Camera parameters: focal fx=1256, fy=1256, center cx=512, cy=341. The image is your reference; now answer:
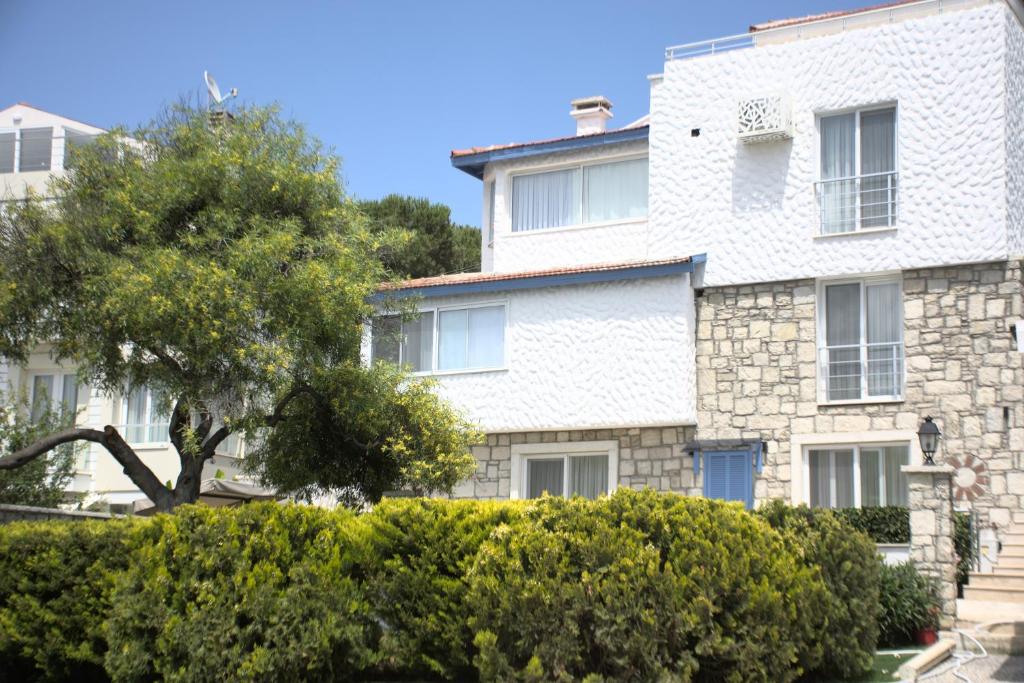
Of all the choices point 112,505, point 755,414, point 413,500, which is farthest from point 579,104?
point 413,500

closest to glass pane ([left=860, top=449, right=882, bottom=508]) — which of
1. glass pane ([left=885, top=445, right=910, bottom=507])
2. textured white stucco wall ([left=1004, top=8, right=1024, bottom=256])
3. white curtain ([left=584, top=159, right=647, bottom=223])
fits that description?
glass pane ([left=885, top=445, right=910, bottom=507])

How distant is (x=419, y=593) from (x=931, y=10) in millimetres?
14751

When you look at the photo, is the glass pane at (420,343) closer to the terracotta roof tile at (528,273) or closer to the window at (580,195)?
Result: the terracotta roof tile at (528,273)

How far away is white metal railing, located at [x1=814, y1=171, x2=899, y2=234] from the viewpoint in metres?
21.2

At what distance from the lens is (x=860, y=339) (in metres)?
21.2

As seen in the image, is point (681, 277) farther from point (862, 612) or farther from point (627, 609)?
point (627, 609)

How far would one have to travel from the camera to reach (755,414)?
21.6 metres

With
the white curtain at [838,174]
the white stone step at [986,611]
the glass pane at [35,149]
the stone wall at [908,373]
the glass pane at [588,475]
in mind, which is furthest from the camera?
the glass pane at [35,149]

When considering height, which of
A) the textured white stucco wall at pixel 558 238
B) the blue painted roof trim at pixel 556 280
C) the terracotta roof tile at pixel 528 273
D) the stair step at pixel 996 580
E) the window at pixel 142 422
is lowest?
the stair step at pixel 996 580

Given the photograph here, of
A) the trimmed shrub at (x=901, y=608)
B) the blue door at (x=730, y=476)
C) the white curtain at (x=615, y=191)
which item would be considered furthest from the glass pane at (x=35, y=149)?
the trimmed shrub at (x=901, y=608)

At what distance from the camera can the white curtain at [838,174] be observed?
2155 cm

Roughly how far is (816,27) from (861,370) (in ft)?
20.7

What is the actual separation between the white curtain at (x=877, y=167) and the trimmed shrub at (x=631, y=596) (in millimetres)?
10512

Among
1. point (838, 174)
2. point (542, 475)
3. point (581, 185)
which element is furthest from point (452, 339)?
point (838, 174)
